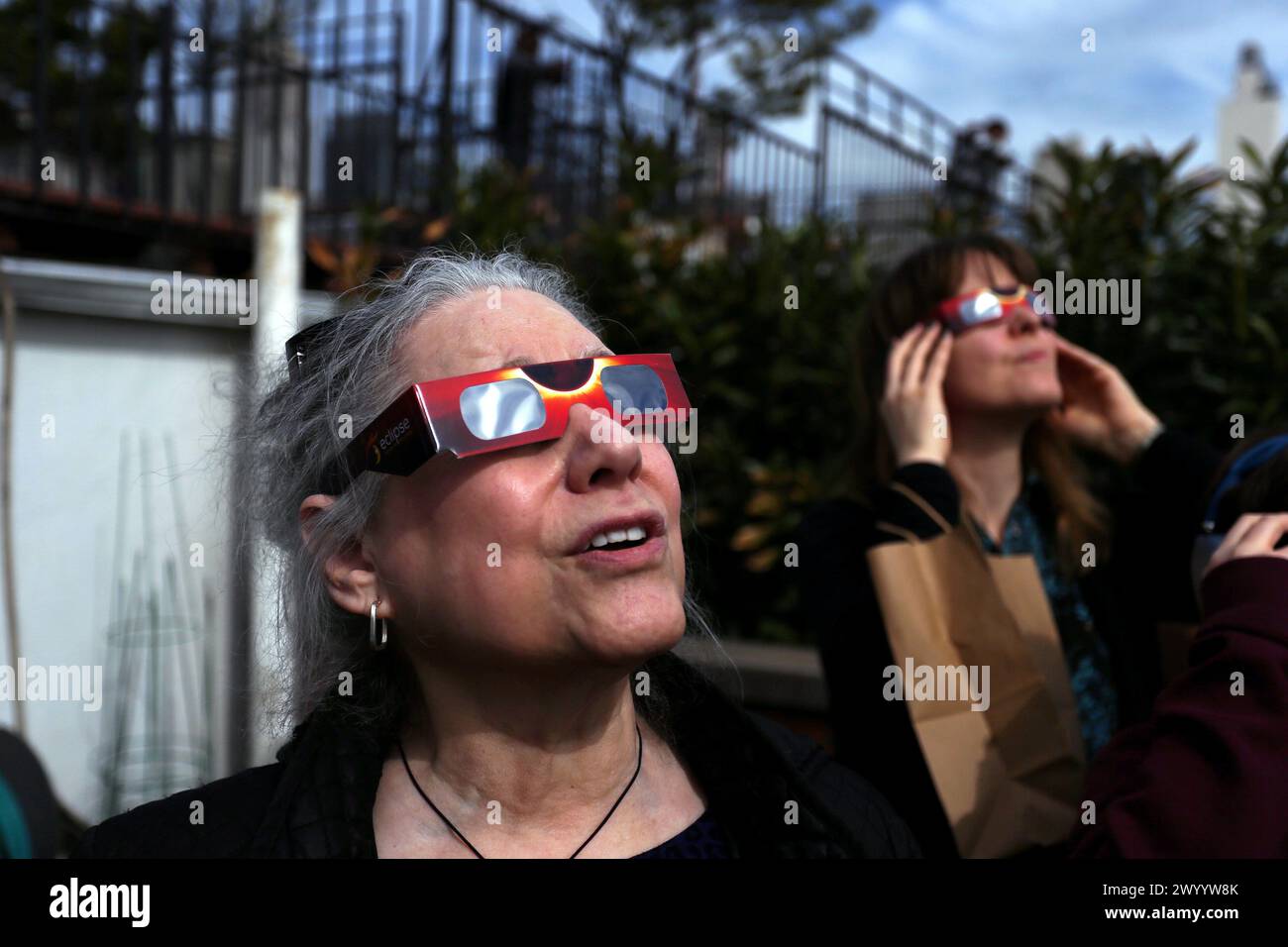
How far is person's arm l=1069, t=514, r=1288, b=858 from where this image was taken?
1461 mm

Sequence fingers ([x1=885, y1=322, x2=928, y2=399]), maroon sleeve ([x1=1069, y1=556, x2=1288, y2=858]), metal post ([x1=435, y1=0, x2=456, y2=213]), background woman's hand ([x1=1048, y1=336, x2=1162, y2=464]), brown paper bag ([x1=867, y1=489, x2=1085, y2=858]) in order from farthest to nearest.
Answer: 1. metal post ([x1=435, y1=0, x2=456, y2=213])
2. background woman's hand ([x1=1048, y1=336, x2=1162, y2=464])
3. fingers ([x1=885, y1=322, x2=928, y2=399])
4. brown paper bag ([x1=867, y1=489, x2=1085, y2=858])
5. maroon sleeve ([x1=1069, y1=556, x2=1288, y2=858])

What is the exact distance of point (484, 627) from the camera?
1516mm

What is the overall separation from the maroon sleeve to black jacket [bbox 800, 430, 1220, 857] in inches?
21.7

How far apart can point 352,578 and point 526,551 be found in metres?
0.35

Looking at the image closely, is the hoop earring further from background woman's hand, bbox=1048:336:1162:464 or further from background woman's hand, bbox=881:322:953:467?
background woman's hand, bbox=1048:336:1162:464

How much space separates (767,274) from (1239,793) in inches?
158

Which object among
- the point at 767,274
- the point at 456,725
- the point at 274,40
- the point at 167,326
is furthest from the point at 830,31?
the point at 456,725

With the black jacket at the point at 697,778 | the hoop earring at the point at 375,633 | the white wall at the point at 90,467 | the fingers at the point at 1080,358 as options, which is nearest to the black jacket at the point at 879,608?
the fingers at the point at 1080,358

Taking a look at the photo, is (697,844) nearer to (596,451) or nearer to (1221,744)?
(596,451)

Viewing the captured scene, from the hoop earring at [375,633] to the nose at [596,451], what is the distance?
392 millimetres

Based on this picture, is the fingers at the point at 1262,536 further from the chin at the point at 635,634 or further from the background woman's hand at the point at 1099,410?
the background woman's hand at the point at 1099,410

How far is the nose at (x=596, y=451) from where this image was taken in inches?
60.3

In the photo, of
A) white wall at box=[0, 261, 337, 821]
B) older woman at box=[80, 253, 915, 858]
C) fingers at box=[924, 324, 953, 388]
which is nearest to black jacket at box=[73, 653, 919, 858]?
older woman at box=[80, 253, 915, 858]

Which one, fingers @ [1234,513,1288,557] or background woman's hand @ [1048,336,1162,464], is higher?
background woman's hand @ [1048,336,1162,464]
